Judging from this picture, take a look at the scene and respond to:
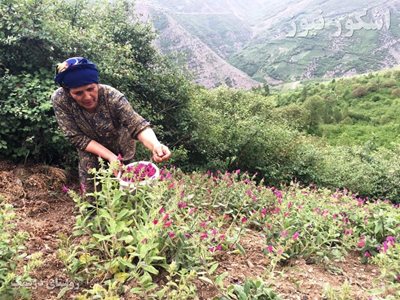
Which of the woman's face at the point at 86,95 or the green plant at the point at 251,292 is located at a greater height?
the woman's face at the point at 86,95

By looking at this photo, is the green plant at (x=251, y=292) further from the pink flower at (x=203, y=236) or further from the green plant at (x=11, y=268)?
the green plant at (x=11, y=268)

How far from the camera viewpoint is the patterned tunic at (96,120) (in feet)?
11.3

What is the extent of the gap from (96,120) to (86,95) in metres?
0.37

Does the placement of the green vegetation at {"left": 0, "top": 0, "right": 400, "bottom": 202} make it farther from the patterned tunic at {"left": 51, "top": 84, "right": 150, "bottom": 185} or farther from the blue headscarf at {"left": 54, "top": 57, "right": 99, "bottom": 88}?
the blue headscarf at {"left": 54, "top": 57, "right": 99, "bottom": 88}

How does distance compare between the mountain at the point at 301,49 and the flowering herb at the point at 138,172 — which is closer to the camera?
the flowering herb at the point at 138,172

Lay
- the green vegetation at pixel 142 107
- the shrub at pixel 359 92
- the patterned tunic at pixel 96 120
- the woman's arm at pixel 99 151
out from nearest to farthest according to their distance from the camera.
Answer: the woman's arm at pixel 99 151, the patterned tunic at pixel 96 120, the green vegetation at pixel 142 107, the shrub at pixel 359 92

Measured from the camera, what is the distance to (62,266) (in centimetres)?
301

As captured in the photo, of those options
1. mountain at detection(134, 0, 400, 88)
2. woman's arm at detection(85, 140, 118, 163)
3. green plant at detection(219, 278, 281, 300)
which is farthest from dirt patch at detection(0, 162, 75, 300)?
mountain at detection(134, 0, 400, 88)

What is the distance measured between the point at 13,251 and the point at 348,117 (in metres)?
51.2

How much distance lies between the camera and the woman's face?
321cm

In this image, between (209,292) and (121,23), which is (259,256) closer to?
(209,292)

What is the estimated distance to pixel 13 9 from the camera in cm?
577

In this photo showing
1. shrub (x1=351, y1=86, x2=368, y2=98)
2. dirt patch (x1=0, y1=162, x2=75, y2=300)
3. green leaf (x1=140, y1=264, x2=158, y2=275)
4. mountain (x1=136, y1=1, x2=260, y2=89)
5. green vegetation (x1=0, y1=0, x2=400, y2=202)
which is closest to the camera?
green leaf (x1=140, y1=264, x2=158, y2=275)

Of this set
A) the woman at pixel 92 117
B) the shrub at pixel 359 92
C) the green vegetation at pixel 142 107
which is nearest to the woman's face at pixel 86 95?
the woman at pixel 92 117
